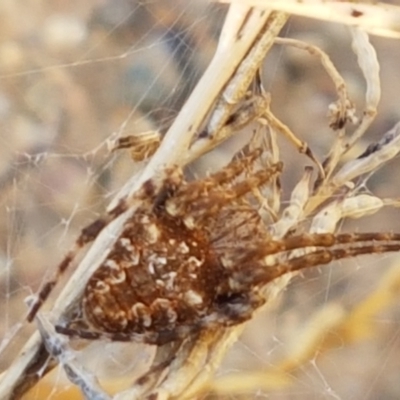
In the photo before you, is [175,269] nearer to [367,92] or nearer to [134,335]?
[134,335]

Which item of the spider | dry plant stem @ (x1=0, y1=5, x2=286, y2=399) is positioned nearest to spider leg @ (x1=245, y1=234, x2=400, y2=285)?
the spider

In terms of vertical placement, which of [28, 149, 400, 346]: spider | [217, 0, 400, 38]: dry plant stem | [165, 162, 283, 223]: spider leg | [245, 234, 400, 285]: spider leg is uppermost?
[217, 0, 400, 38]: dry plant stem

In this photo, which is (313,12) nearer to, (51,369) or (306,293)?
(306,293)

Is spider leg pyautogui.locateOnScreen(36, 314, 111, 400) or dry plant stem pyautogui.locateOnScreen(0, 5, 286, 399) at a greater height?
dry plant stem pyautogui.locateOnScreen(0, 5, 286, 399)

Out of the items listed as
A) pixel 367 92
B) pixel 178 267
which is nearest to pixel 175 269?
pixel 178 267

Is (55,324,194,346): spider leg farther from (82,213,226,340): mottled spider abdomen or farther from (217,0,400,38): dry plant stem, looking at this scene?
(217,0,400,38): dry plant stem

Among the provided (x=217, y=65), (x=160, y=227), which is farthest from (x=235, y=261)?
(x=217, y=65)
